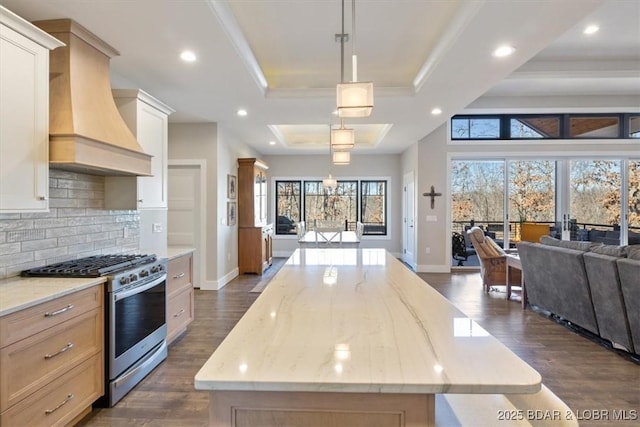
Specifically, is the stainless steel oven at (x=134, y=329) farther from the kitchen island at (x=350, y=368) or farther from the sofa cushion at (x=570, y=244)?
the sofa cushion at (x=570, y=244)

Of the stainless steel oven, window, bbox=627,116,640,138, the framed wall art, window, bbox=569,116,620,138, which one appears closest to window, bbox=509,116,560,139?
window, bbox=569,116,620,138

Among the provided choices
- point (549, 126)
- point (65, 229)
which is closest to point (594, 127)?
point (549, 126)

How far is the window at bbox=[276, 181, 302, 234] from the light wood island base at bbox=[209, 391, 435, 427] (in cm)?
838

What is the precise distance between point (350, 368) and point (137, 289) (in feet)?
7.08

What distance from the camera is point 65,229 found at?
2670 millimetres

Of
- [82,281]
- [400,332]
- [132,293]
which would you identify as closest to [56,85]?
[82,281]

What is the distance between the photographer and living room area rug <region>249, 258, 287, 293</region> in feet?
18.5

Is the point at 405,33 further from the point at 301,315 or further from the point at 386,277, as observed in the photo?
the point at 301,315

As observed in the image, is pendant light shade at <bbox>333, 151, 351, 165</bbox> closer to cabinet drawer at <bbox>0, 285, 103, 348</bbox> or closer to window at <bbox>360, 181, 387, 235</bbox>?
cabinet drawer at <bbox>0, 285, 103, 348</bbox>

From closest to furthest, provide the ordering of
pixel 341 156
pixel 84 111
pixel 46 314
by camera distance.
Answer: pixel 46 314 < pixel 84 111 < pixel 341 156

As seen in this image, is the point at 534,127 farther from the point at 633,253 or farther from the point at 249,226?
the point at 249,226

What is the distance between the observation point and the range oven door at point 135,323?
2354 millimetres

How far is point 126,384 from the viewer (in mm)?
2500

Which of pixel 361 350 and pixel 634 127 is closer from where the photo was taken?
pixel 361 350
